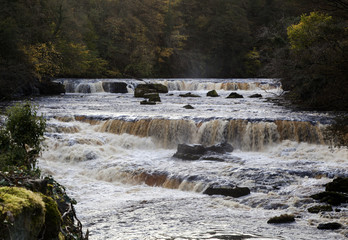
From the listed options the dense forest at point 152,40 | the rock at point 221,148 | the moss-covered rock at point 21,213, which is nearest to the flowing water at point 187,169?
the rock at point 221,148

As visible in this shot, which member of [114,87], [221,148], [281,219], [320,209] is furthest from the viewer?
[114,87]

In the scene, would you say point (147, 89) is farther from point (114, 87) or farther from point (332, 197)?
point (332, 197)

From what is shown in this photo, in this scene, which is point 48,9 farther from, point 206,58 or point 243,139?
point 206,58

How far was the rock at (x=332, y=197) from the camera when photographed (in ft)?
30.8

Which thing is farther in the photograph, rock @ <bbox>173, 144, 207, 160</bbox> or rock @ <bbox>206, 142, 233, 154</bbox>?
rock @ <bbox>206, 142, 233, 154</bbox>

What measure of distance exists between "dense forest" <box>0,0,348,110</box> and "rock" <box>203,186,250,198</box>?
9.98 m

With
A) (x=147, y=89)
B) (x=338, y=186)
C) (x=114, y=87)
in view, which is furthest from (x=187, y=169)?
(x=114, y=87)

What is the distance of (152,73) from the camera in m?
55.1

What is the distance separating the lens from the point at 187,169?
1278 centimetres

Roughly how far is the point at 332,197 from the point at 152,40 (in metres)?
50.4

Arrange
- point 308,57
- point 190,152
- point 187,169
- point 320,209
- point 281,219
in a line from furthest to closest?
point 308,57, point 190,152, point 187,169, point 320,209, point 281,219

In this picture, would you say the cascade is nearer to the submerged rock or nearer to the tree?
the tree

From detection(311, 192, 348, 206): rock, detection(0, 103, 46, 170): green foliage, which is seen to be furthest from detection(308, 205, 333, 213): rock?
detection(0, 103, 46, 170): green foliage

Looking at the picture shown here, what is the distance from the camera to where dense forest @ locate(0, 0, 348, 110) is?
26672mm
